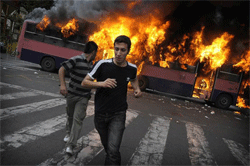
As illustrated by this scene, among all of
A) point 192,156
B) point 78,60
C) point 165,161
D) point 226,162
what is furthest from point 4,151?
point 226,162

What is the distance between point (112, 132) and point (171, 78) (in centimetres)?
1221

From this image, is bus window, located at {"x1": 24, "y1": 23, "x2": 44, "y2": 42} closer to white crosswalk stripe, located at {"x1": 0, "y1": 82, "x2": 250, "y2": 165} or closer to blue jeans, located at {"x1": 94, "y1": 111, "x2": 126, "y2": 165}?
white crosswalk stripe, located at {"x1": 0, "y1": 82, "x2": 250, "y2": 165}

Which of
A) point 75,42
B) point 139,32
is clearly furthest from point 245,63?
point 75,42

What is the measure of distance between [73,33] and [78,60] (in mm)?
12204

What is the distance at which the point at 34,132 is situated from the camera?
14.4ft

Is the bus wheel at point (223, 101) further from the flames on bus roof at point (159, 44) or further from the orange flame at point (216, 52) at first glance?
the orange flame at point (216, 52)

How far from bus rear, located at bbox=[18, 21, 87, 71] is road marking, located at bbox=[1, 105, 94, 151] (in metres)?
10.5

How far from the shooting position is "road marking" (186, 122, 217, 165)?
4299mm

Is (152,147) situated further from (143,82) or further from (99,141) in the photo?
(143,82)

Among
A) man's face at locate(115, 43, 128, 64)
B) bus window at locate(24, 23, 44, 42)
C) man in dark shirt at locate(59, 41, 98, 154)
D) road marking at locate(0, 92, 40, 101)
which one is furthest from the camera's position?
bus window at locate(24, 23, 44, 42)

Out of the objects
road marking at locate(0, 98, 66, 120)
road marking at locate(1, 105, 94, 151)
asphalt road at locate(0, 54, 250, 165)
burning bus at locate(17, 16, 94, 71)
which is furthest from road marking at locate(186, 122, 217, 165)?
burning bus at locate(17, 16, 94, 71)

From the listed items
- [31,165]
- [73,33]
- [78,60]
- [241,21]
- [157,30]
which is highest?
[241,21]

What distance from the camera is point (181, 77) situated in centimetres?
1461

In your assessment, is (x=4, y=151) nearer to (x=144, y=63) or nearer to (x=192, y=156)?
(x=192, y=156)
